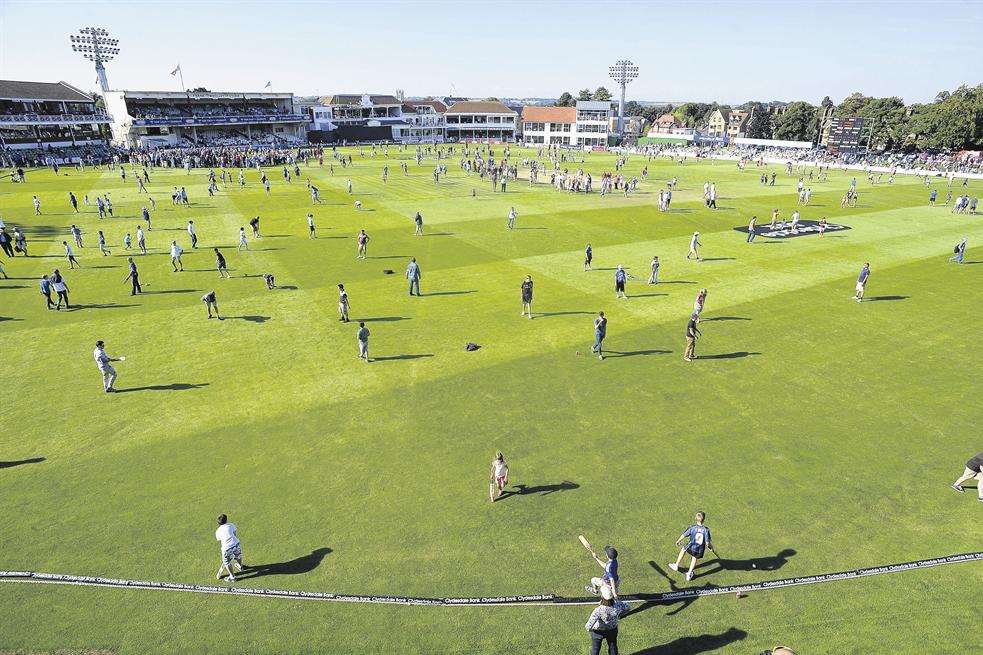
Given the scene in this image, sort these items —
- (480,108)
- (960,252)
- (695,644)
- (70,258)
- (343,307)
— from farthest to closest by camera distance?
(480,108) < (960,252) < (70,258) < (343,307) < (695,644)

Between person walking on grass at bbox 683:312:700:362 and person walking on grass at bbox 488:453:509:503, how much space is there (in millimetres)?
8654

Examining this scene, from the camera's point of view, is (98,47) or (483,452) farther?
(98,47)

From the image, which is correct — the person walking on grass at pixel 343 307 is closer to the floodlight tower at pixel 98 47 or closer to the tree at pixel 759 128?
the floodlight tower at pixel 98 47

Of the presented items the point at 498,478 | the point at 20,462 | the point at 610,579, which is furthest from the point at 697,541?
the point at 20,462

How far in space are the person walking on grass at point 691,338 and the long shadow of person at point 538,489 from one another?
7584 mm

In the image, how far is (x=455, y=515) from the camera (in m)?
10.8

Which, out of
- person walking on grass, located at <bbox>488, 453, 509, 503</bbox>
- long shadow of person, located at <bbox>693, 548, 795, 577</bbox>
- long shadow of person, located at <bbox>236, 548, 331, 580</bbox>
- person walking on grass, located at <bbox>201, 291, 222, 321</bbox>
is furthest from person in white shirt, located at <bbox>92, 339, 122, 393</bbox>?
long shadow of person, located at <bbox>693, 548, 795, 577</bbox>

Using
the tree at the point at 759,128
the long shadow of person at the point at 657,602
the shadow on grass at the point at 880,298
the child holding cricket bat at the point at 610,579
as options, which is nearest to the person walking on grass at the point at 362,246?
the child holding cricket bat at the point at 610,579

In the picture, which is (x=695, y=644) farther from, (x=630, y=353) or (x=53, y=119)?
(x=53, y=119)

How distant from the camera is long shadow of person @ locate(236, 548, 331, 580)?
9.45m

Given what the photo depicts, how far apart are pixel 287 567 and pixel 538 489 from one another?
522cm

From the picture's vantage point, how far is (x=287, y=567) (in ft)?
31.5

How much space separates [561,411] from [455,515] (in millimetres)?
4876

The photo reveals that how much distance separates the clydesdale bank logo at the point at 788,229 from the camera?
35.1 meters
